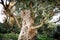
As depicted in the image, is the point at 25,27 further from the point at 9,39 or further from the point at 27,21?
the point at 9,39

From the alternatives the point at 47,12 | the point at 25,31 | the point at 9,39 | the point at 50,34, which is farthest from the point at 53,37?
the point at 47,12

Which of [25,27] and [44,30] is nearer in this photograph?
[25,27]

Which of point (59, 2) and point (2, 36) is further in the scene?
point (2, 36)

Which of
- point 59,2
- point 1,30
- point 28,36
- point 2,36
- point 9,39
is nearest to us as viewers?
point 59,2

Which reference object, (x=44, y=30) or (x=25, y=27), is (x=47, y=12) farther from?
(x=44, y=30)

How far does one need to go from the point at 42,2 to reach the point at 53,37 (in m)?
6.37

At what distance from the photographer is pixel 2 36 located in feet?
32.3

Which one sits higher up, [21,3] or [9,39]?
[21,3]

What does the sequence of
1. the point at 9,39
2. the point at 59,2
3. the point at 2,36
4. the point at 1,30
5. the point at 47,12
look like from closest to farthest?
1. the point at 59,2
2. the point at 47,12
3. the point at 9,39
4. the point at 2,36
5. the point at 1,30

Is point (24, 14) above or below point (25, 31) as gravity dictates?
above

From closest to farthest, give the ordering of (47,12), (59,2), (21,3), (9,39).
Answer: (21,3), (59,2), (47,12), (9,39)

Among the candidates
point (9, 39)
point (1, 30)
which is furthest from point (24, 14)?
point (1, 30)

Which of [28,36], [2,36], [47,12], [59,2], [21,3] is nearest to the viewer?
[21,3]

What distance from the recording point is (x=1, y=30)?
1128cm
